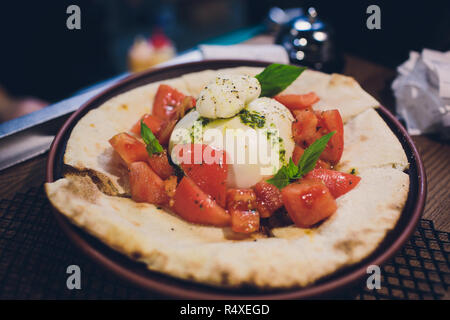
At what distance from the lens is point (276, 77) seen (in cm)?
237

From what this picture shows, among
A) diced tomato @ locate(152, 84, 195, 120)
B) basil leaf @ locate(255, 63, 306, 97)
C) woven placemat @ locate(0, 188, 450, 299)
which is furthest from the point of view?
diced tomato @ locate(152, 84, 195, 120)

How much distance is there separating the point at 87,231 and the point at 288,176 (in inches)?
43.6

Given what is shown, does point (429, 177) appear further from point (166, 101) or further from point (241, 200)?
point (166, 101)

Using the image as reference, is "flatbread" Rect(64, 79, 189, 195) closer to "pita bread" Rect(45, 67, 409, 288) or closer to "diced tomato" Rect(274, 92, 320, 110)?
"pita bread" Rect(45, 67, 409, 288)

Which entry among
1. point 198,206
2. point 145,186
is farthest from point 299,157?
point 145,186

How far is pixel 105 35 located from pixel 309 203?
18.0ft

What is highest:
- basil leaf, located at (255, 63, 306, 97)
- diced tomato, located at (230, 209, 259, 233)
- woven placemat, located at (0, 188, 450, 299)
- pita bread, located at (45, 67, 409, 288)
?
basil leaf, located at (255, 63, 306, 97)

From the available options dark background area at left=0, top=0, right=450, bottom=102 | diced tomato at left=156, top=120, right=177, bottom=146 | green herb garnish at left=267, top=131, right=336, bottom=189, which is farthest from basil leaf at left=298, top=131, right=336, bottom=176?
dark background area at left=0, top=0, right=450, bottom=102

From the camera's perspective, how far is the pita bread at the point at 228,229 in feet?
4.65

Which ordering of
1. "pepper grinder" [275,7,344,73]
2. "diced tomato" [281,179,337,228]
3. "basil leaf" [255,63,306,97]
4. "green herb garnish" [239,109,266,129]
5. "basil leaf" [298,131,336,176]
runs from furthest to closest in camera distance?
"pepper grinder" [275,7,344,73] → "basil leaf" [255,63,306,97] → "green herb garnish" [239,109,266,129] → "basil leaf" [298,131,336,176] → "diced tomato" [281,179,337,228]

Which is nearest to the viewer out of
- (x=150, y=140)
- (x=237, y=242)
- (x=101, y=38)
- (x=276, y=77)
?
(x=237, y=242)

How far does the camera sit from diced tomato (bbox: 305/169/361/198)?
194 centimetres

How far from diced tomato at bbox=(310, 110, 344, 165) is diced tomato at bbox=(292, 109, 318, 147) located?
0.19 feet

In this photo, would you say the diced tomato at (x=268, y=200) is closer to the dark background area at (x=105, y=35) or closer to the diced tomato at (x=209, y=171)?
the diced tomato at (x=209, y=171)
